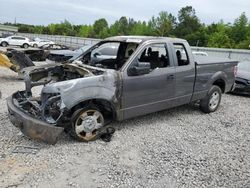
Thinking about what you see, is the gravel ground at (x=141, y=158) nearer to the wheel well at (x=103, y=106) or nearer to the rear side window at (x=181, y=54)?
the wheel well at (x=103, y=106)

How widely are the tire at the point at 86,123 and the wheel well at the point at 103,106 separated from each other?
12cm

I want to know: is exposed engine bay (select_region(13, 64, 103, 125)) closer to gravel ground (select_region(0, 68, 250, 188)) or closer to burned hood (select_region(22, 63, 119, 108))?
burned hood (select_region(22, 63, 119, 108))

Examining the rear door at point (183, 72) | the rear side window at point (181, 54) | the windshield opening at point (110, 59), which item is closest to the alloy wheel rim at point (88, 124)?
the windshield opening at point (110, 59)

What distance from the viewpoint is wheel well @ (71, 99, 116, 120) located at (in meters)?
5.38

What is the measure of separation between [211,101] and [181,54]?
5.46ft

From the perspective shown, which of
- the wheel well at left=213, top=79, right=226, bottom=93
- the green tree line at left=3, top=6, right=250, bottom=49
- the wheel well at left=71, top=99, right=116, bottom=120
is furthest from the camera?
the green tree line at left=3, top=6, right=250, bottom=49

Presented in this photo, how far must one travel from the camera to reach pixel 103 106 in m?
5.71

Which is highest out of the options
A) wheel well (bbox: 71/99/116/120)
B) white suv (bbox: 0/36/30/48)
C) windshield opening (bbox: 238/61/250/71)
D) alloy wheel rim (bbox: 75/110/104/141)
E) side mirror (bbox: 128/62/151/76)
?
side mirror (bbox: 128/62/151/76)

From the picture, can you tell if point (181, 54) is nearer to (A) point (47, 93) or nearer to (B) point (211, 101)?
(B) point (211, 101)

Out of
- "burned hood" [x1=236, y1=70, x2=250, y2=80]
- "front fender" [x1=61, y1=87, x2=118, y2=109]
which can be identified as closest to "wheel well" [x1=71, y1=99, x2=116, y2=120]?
"front fender" [x1=61, y1=87, x2=118, y2=109]

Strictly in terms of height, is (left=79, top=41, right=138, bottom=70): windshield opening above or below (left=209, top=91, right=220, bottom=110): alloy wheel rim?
above

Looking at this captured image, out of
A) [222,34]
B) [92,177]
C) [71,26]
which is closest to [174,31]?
[222,34]

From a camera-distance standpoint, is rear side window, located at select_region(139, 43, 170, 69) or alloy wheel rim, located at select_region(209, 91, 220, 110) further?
alloy wheel rim, located at select_region(209, 91, 220, 110)

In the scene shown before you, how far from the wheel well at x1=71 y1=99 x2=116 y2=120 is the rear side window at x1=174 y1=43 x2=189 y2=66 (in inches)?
81.9
